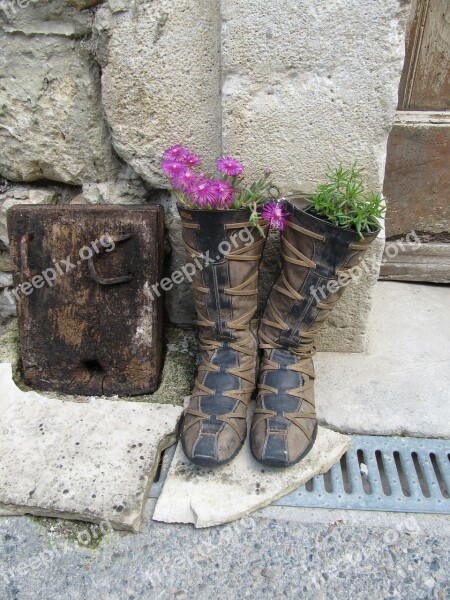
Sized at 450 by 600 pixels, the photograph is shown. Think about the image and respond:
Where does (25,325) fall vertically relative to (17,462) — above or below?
above

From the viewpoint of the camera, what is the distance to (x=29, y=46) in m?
1.45

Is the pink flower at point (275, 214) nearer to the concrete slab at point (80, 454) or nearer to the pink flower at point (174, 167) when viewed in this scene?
the pink flower at point (174, 167)

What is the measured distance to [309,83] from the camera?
1317mm

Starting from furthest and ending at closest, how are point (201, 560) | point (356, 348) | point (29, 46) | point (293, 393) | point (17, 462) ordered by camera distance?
point (356, 348), point (29, 46), point (293, 393), point (17, 462), point (201, 560)

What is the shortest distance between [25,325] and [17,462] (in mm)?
453

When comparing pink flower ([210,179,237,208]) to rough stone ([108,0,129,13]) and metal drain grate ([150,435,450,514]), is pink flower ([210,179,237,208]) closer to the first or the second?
rough stone ([108,0,129,13])

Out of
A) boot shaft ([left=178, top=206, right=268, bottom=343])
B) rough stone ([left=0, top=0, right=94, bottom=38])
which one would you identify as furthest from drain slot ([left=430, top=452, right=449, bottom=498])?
rough stone ([left=0, top=0, right=94, bottom=38])

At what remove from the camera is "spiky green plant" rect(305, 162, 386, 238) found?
1246mm

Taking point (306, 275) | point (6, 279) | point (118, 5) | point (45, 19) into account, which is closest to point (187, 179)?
point (306, 275)

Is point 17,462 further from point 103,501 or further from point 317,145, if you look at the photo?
point 317,145

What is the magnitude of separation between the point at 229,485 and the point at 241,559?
0.17 meters

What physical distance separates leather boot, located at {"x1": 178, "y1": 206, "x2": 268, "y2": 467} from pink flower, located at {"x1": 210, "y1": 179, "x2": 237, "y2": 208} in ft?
0.09

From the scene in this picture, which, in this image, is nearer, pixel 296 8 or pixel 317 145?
pixel 296 8

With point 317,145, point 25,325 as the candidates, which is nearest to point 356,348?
point 317,145
